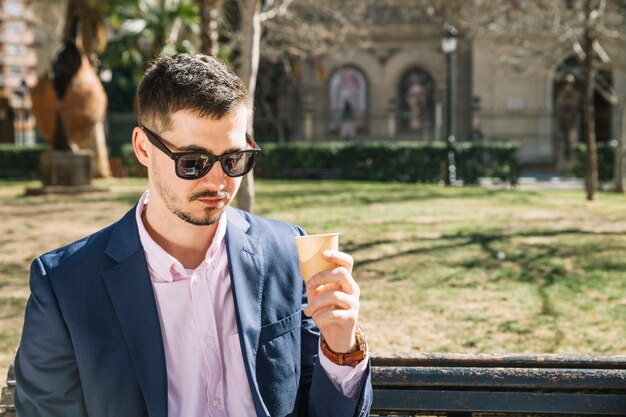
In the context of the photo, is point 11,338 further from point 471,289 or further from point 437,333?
point 471,289

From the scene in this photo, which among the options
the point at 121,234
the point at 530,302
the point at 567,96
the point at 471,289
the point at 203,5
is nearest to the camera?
the point at 121,234

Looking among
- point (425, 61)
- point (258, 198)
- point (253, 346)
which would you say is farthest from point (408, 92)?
point (253, 346)

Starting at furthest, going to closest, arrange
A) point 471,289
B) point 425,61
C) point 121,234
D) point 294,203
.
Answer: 1. point 425,61
2. point 294,203
3. point 471,289
4. point 121,234

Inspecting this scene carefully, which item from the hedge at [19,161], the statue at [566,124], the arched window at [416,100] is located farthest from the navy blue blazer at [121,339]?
the arched window at [416,100]

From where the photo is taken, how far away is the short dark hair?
2162mm

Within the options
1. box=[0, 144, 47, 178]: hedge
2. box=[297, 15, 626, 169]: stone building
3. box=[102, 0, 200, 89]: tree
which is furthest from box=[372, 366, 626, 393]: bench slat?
box=[297, 15, 626, 169]: stone building

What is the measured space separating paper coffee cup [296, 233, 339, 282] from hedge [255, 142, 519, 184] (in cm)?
2092

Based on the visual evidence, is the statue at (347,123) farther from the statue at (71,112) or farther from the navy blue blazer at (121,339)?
the navy blue blazer at (121,339)

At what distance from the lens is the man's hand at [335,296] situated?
2008mm

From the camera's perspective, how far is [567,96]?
34438 mm

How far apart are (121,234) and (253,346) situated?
1.56 ft

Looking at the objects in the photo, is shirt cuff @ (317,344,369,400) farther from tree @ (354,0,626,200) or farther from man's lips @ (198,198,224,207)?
tree @ (354,0,626,200)

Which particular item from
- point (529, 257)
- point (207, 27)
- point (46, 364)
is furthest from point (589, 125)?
point (46, 364)

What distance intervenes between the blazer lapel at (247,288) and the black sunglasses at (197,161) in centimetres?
23
